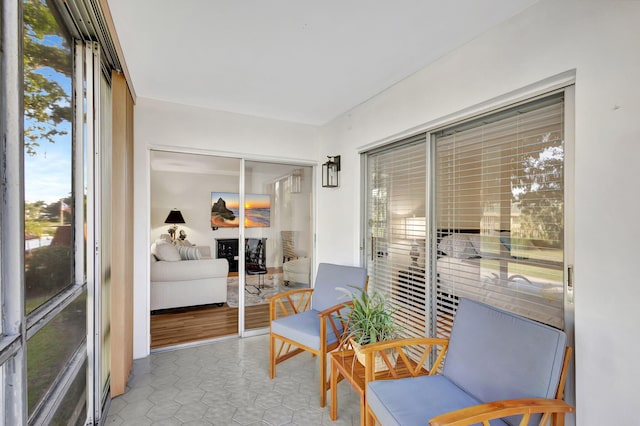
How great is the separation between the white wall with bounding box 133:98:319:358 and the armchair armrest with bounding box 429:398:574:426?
2.98 metres

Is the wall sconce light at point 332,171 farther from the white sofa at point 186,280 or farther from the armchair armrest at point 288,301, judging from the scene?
the white sofa at point 186,280

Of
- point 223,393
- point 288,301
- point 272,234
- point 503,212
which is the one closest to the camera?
point 503,212

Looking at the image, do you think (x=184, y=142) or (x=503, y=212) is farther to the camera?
(x=184, y=142)

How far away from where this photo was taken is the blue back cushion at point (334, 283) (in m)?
2.91

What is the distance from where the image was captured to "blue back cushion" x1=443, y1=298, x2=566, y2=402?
4.45 feet

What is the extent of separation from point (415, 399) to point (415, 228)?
57.7 inches

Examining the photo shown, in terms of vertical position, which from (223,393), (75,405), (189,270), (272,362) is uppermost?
(189,270)

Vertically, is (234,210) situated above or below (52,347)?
above

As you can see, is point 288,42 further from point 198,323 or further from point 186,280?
point 198,323

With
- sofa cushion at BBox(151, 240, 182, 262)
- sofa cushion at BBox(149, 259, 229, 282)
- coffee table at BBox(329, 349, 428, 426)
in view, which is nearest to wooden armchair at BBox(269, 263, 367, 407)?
coffee table at BBox(329, 349, 428, 426)

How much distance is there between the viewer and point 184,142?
3.32m

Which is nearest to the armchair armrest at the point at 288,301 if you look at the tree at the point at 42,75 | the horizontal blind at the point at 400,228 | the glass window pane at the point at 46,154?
the horizontal blind at the point at 400,228

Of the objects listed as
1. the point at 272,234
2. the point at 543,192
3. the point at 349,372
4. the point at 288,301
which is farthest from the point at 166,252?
the point at 543,192

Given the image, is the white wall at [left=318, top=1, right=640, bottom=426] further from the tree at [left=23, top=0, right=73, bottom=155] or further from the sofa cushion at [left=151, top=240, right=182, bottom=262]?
the sofa cushion at [left=151, top=240, right=182, bottom=262]
